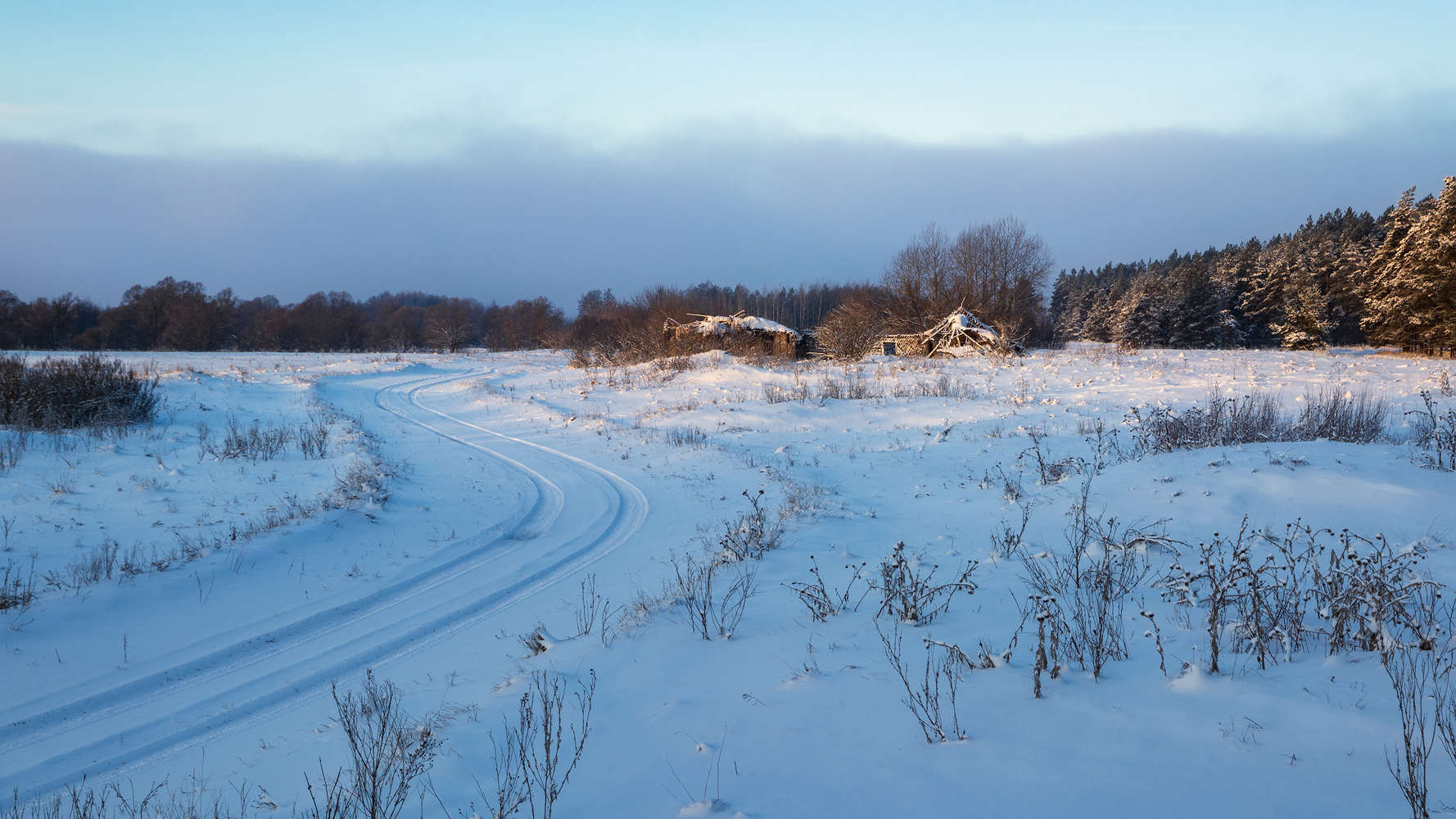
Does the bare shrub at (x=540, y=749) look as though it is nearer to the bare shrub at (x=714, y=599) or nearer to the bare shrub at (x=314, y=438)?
the bare shrub at (x=714, y=599)

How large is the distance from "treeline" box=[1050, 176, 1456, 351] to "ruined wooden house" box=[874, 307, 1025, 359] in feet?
52.1

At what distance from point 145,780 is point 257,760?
1.66 feet

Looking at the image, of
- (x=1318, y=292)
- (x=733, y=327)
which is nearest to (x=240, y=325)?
(x=733, y=327)

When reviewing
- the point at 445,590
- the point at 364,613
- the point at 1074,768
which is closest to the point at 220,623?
the point at 364,613

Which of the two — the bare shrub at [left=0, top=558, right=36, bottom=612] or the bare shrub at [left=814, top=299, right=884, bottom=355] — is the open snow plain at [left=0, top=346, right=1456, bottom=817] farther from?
the bare shrub at [left=814, top=299, right=884, bottom=355]

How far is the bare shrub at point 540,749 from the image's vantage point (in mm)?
2480

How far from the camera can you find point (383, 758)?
3.01 m

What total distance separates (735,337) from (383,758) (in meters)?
29.5

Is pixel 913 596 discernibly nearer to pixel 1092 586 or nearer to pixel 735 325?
pixel 1092 586

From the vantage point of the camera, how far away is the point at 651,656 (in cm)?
412

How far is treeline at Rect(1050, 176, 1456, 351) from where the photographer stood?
1006 inches

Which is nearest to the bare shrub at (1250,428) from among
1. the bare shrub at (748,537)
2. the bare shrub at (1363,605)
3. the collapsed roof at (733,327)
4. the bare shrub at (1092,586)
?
the bare shrub at (1092,586)

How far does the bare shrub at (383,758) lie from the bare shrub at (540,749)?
0.99 ft

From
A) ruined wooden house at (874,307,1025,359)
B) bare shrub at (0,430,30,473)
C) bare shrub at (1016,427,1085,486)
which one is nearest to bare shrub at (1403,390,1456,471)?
bare shrub at (0,430,30,473)
